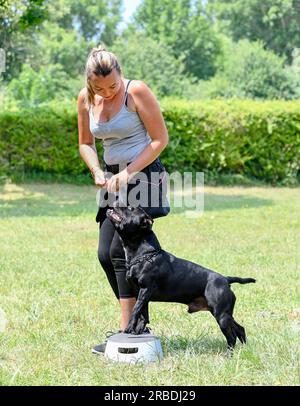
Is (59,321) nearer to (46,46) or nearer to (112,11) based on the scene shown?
(46,46)

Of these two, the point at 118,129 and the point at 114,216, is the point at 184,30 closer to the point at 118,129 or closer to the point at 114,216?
the point at 118,129

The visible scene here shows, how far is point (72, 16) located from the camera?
2950 inches

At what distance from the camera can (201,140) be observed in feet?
63.8

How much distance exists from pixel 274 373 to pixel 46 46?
58209mm

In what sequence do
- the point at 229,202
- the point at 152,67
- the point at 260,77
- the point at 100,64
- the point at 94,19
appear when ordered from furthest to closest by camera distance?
1. the point at 94,19
2. the point at 152,67
3. the point at 260,77
4. the point at 229,202
5. the point at 100,64

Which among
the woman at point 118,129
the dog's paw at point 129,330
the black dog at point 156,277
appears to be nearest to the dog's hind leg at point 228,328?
the black dog at point 156,277

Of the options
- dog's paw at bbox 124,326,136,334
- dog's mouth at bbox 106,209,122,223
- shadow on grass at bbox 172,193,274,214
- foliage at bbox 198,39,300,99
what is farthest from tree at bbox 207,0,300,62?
dog's paw at bbox 124,326,136,334

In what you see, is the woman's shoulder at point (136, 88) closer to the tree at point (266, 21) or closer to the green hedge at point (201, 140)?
the green hedge at point (201, 140)

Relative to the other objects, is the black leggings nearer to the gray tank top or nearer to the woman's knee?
the woman's knee

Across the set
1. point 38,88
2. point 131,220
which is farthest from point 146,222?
point 38,88

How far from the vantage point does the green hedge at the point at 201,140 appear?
18.5m

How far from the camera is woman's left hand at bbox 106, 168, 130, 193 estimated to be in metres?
4.70

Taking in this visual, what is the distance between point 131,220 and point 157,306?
2073mm

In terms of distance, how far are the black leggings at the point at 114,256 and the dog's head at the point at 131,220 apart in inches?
8.3
